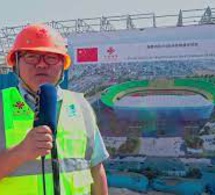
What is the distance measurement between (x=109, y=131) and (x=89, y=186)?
5.84m

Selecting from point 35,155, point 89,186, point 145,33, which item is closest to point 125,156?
point 145,33

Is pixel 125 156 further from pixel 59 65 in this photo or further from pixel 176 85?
pixel 59 65

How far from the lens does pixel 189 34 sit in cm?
736

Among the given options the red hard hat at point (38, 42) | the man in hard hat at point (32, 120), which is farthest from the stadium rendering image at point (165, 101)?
the red hard hat at point (38, 42)

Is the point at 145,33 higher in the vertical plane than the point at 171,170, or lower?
higher

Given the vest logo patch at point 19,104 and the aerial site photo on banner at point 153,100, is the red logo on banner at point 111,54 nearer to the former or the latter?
the aerial site photo on banner at point 153,100

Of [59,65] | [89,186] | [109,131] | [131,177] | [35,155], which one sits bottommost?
[131,177]

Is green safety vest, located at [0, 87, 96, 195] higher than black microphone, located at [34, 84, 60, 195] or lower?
lower

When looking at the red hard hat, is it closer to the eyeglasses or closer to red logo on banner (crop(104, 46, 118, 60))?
the eyeglasses

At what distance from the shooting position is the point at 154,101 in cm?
773

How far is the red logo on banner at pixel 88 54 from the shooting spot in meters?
7.83

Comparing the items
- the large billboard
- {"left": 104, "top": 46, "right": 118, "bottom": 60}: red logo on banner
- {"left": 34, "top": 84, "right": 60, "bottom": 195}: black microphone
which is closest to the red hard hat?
{"left": 34, "top": 84, "right": 60, "bottom": 195}: black microphone

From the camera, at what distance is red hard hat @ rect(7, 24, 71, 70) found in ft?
6.91

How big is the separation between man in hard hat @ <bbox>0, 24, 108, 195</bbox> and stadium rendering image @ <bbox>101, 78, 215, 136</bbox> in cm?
535
